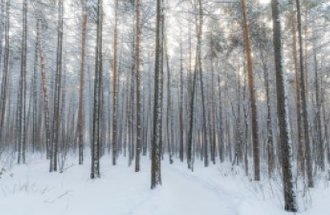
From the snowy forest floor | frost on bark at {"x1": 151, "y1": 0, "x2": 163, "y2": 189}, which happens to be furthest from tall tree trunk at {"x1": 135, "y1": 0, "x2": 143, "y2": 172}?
frost on bark at {"x1": 151, "y1": 0, "x2": 163, "y2": 189}

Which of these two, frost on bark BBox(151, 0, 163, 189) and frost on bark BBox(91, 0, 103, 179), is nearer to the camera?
frost on bark BBox(151, 0, 163, 189)

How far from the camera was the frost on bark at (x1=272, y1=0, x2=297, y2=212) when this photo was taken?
7629 millimetres

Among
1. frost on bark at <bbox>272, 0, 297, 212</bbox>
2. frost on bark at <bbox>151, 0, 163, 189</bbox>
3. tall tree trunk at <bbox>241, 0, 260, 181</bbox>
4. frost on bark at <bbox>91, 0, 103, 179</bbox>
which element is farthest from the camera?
tall tree trunk at <bbox>241, 0, 260, 181</bbox>

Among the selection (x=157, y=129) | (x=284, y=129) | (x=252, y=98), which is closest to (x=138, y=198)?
(x=157, y=129)

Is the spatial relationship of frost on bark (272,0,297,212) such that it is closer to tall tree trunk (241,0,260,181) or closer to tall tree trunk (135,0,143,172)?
tall tree trunk (241,0,260,181)

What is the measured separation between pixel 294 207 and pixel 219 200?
9.27 ft

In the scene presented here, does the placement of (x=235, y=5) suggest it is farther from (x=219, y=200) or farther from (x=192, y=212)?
(x=192, y=212)

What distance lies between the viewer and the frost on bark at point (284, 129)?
25.0 ft

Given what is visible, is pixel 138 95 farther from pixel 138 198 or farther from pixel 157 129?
pixel 138 198

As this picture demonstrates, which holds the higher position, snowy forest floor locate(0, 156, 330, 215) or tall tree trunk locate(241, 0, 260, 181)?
tall tree trunk locate(241, 0, 260, 181)

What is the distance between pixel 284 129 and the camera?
783 cm

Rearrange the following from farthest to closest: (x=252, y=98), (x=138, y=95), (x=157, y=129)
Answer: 1. (x=138, y=95)
2. (x=252, y=98)
3. (x=157, y=129)

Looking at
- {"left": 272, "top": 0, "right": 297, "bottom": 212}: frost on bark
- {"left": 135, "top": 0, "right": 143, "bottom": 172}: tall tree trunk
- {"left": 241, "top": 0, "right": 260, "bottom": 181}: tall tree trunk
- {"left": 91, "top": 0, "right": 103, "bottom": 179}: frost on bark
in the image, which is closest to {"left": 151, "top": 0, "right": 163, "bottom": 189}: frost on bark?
{"left": 91, "top": 0, "right": 103, "bottom": 179}: frost on bark

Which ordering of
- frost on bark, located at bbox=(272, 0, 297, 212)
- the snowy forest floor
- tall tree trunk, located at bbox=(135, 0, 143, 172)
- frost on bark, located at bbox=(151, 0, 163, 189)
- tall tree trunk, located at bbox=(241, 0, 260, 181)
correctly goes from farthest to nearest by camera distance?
tall tree trunk, located at bbox=(135, 0, 143, 172) < tall tree trunk, located at bbox=(241, 0, 260, 181) < frost on bark, located at bbox=(151, 0, 163, 189) < frost on bark, located at bbox=(272, 0, 297, 212) < the snowy forest floor
